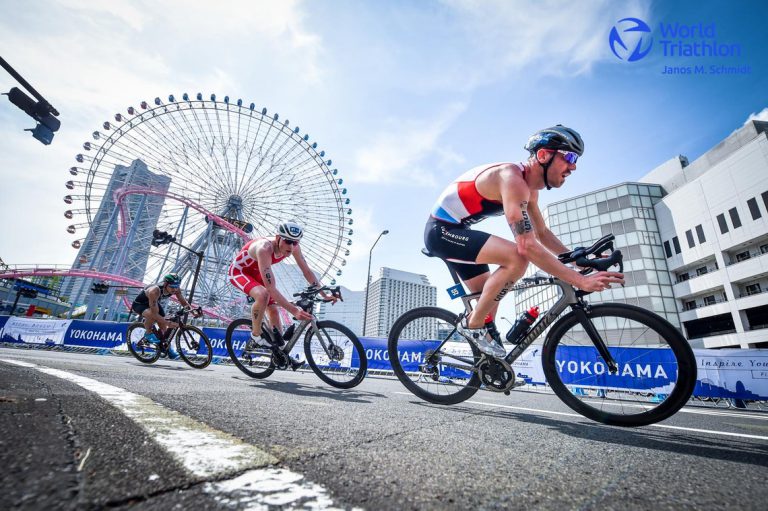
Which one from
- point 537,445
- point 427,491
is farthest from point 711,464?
point 427,491

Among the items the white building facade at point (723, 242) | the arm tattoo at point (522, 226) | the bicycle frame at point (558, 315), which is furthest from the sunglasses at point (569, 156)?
the white building facade at point (723, 242)

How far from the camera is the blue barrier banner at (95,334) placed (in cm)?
1648

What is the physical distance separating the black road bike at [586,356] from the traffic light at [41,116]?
13019mm

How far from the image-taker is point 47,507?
1.95ft

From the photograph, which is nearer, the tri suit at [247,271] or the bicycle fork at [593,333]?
the bicycle fork at [593,333]

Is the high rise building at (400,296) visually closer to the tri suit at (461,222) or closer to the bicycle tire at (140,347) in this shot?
the bicycle tire at (140,347)

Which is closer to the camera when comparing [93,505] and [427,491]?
[93,505]

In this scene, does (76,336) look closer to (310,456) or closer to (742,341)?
(310,456)

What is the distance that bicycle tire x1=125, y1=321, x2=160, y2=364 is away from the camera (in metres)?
7.21

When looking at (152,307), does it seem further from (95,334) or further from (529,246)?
(95,334)

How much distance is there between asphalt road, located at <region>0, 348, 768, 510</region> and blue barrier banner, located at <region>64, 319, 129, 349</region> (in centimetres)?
1901

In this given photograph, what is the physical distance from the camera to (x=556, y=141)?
2885 mm

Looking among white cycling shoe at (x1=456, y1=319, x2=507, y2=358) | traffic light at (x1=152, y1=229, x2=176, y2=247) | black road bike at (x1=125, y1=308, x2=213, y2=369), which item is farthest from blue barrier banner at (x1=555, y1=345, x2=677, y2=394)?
traffic light at (x1=152, y1=229, x2=176, y2=247)

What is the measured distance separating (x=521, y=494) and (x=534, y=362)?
41.4 ft
